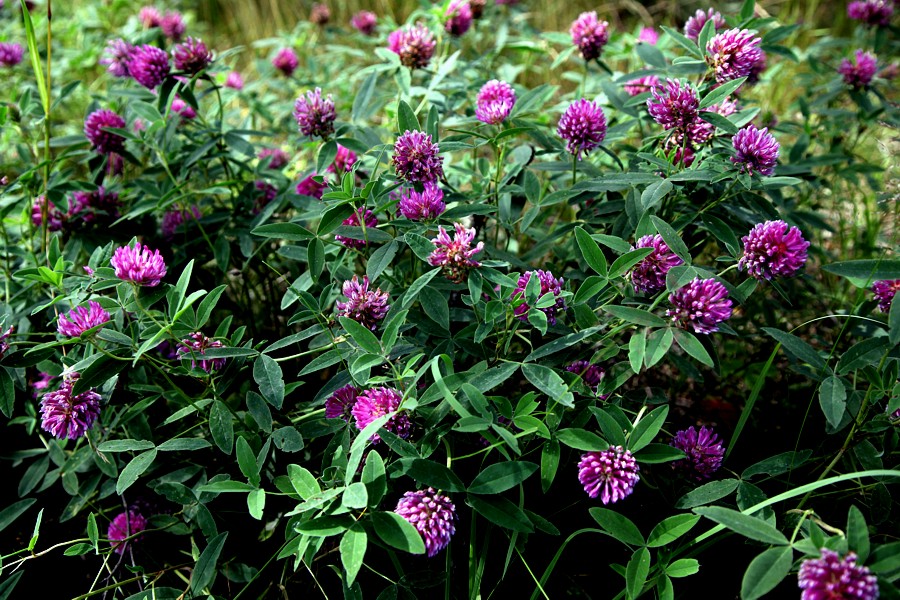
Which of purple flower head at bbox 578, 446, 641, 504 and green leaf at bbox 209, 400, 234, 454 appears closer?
purple flower head at bbox 578, 446, 641, 504

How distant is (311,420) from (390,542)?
0.42m

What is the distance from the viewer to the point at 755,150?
56.0 inches

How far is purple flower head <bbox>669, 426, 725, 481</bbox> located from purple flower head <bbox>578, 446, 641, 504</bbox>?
209mm

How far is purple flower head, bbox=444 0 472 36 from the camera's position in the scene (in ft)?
7.50

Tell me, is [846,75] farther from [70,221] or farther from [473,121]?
[70,221]

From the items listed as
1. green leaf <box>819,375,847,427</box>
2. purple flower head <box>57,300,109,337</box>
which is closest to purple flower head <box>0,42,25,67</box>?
purple flower head <box>57,300,109,337</box>

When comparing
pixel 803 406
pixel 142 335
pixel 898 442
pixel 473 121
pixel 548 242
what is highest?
pixel 473 121

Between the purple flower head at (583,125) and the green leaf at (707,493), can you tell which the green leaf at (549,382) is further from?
the purple flower head at (583,125)

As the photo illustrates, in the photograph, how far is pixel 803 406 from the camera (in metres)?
1.91

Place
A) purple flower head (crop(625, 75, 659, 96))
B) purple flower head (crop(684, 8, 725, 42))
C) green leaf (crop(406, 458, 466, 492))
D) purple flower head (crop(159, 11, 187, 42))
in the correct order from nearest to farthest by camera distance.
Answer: green leaf (crop(406, 458, 466, 492))
purple flower head (crop(684, 8, 725, 42))
purple flower head (crop(625, 75, 659, 96))
purple flower head (crop(159, 11, 187, 42))

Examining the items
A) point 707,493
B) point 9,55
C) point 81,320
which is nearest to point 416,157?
point 81,320

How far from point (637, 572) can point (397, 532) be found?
0.43 metres

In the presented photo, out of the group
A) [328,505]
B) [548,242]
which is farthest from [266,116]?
[328,505]

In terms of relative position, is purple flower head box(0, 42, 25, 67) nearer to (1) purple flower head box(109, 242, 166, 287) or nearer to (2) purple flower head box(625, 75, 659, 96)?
(1) purple flower head box(109, 242, 166, 287)
